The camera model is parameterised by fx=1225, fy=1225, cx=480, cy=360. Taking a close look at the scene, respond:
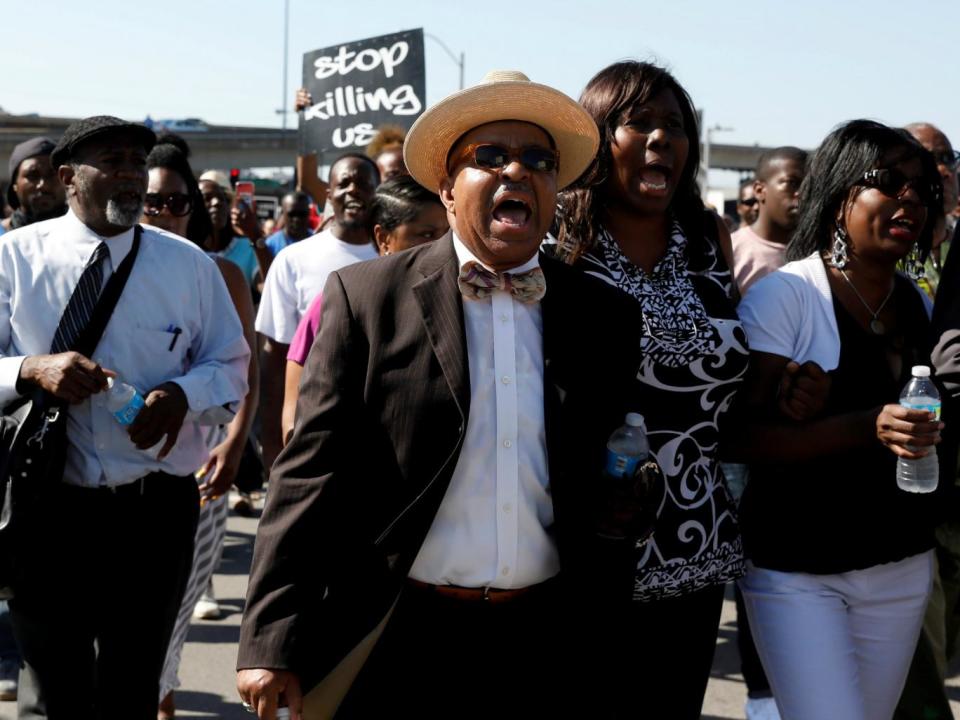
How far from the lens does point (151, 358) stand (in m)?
4.18

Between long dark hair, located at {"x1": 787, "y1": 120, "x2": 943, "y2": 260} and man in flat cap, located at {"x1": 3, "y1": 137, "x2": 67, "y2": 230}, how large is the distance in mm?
3809

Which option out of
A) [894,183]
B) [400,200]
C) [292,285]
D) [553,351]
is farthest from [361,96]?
[553,351]

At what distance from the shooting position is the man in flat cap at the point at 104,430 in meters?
3.97

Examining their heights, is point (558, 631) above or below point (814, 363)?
below

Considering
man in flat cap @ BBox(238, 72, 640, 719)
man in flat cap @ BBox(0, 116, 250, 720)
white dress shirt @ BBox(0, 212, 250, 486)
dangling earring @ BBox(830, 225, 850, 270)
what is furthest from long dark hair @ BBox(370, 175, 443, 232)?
man in flat cap @ BBox(238, 72, 640, 719)

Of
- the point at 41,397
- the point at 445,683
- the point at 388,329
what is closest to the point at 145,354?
the point at 41,397

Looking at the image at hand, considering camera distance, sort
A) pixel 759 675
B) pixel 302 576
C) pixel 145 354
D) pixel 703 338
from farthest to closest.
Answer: pixel 759 675 → pixel 145 354 → pixel 703 338 → pixel 302 576

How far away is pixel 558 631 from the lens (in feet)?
9.83

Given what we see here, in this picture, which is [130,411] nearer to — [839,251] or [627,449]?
[627,449]

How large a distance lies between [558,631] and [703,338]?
40.4 inches

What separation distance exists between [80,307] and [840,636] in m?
2.62

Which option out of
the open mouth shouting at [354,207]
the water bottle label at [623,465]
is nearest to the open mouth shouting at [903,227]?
the water bottle label at [623,465]

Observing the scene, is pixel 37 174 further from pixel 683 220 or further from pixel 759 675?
pixel 759 675

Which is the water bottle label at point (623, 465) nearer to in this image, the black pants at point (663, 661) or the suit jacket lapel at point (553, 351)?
the suit jacket lapel at point (553, 351)
